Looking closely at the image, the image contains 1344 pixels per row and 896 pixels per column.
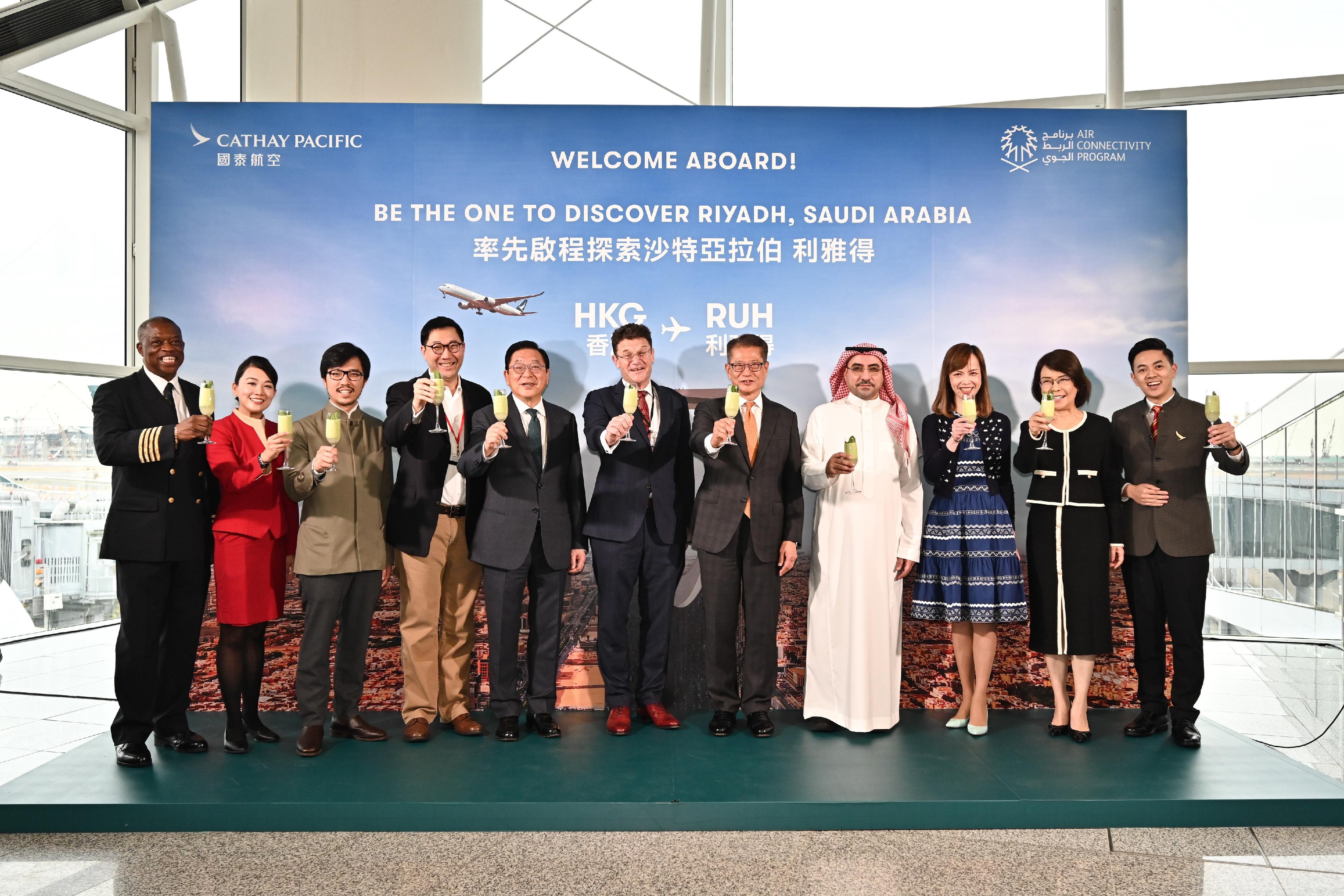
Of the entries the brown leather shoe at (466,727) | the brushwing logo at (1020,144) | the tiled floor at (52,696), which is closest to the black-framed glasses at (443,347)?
the brown leather shoe at (466,727)

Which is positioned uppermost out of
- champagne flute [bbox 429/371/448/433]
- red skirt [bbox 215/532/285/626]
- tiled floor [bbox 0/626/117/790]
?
champagne flute [bbox 429/371/448/433]

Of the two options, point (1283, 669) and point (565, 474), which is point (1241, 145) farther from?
point (565, 474)

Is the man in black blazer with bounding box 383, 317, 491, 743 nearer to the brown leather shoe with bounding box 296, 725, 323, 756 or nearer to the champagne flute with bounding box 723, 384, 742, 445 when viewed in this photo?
Answer: the brown leather shoe with bounding box 296, 725, 323, 756

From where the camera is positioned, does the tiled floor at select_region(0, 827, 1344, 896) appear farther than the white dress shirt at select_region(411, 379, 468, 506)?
No

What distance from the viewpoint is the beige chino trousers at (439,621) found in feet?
12.8

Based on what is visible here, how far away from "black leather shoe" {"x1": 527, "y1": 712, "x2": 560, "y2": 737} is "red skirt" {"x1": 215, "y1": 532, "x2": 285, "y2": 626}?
3.93ft

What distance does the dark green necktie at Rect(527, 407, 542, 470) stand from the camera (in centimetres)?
385

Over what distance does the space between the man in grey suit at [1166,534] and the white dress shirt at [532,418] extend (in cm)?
263

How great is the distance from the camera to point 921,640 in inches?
180

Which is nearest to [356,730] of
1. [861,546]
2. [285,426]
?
[285,426]

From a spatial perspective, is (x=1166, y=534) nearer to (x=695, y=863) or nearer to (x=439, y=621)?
(x=695, y=863)

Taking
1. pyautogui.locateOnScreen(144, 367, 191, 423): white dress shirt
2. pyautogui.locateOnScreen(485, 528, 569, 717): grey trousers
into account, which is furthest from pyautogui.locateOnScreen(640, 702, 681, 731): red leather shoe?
pyautogui.locateOnScreen(144, 367, 191, 423): white dress shirt

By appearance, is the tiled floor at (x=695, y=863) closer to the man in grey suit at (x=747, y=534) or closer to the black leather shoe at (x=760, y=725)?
the black leather shoe at (x=760, y=725)

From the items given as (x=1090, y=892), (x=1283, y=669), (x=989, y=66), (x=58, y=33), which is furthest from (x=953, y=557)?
(x=58, y=33)
